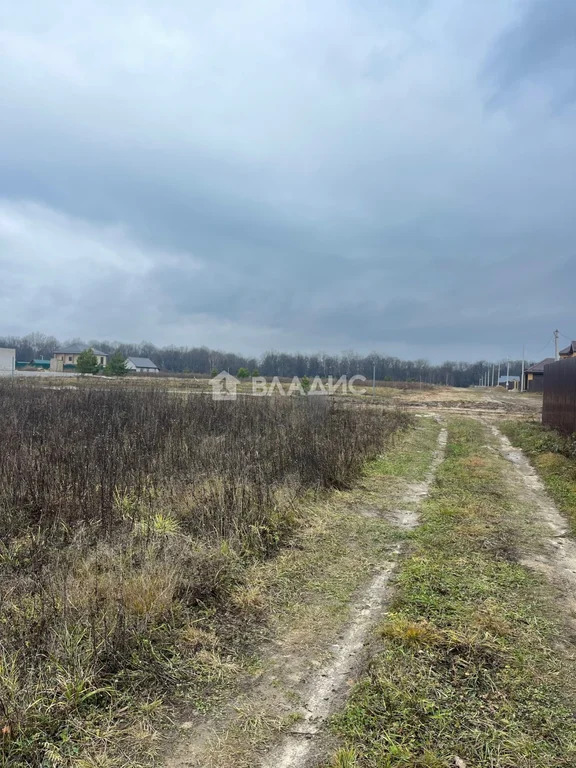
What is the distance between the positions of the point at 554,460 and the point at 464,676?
750cm

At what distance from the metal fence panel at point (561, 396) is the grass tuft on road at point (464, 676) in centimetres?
782

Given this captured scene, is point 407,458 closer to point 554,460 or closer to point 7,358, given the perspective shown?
point 554,460

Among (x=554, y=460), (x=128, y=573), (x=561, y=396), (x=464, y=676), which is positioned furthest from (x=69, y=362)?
(x=464, y=676)

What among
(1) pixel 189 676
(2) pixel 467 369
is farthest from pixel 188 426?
(2) pixel 467 369

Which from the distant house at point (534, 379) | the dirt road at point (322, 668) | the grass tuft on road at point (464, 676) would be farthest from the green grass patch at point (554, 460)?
the distant house at point (534, 379)

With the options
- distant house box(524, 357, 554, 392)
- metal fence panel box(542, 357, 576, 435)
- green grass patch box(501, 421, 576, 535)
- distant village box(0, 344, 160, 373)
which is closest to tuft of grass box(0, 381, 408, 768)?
green grass patch box(501, 421, 576, 535)

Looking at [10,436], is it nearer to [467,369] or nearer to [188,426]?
[188,426]

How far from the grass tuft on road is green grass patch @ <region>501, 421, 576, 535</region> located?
2114 millimetres

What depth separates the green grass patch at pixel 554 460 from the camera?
6332mm

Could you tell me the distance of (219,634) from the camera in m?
2.79

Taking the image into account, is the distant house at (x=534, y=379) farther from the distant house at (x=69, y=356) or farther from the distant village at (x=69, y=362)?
the distant house at (x=69, y=356)

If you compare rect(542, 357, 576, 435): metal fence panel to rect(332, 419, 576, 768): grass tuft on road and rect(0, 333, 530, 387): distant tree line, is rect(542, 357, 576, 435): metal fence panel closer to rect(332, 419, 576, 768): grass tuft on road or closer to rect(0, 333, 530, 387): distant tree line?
rect(332, 419, 576, 768): grass tuft on road

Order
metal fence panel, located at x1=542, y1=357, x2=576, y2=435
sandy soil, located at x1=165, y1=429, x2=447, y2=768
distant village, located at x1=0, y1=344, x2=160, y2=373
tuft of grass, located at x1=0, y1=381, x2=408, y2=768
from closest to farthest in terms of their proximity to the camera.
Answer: sandy soil, located at x1=165, y1=429, x2=447, y2=768 → tuft of grass, located at x1=0, y1=381, x2=408, y2=768 → metal fence panel, located at x1=542, y1=357, x2=576, y2=435 → distant village, located at x1=0, y1=344, x2=160, y2=373

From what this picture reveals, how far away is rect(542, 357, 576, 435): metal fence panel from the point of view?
10.6 meters
